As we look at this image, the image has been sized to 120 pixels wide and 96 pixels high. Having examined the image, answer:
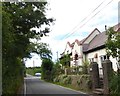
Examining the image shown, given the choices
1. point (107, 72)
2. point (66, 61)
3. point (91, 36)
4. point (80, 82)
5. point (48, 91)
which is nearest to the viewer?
point (107, 72)

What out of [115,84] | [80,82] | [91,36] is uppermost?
[91,36]

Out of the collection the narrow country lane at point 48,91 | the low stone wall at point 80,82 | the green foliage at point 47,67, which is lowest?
the narrow country lane at point 48,91

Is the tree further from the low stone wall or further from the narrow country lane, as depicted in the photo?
the narrow country lane

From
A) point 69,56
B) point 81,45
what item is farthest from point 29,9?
point 69,56

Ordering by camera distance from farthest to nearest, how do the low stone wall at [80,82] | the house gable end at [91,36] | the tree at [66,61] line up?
the tree at [66,61]
the house gable end at [91,36]
the low stone wall at [80,82]

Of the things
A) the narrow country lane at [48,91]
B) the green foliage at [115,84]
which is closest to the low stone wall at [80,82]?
the narrow country lane at [48,91]

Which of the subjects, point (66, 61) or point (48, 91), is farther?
point (66, 61)

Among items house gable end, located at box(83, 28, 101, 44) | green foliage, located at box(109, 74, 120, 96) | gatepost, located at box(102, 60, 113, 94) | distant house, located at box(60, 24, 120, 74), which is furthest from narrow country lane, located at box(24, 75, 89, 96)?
house gable end, located at box(83, 28, 101, 44)

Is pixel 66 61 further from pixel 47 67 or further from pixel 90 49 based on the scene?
pixel 90 49

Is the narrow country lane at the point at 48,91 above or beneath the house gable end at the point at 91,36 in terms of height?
beneath

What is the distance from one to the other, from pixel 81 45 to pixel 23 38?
27.4 m

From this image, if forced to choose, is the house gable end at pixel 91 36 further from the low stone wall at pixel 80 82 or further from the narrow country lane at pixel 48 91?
the narrow country lane at pixel 48 91

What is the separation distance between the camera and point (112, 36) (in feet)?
66.6

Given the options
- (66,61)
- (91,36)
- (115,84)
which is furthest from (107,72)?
(66,61)
